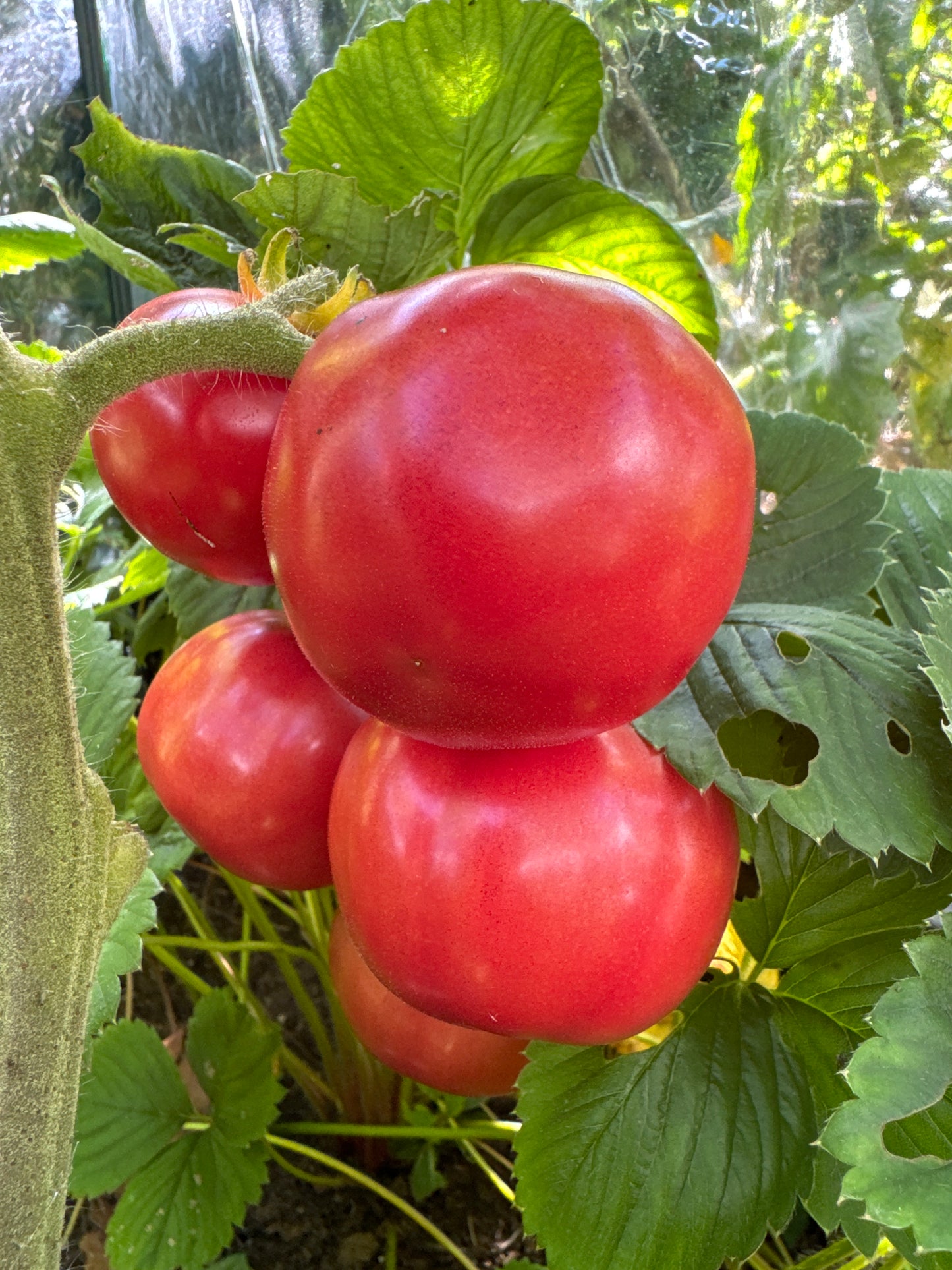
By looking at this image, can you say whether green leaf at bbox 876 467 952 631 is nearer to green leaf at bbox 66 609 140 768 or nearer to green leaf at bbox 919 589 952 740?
green leaf at bbox 919 589 952 740

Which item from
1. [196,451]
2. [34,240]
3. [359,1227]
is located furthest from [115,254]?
[359,1227]

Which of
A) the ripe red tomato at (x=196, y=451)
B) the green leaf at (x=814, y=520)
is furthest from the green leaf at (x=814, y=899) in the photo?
the ripe red tomato at (x=196, y=451)

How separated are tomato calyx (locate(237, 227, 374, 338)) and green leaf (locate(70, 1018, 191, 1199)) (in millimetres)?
439

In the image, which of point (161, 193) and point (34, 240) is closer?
point (161, 193)

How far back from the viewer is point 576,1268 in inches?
15.4

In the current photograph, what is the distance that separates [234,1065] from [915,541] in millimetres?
485

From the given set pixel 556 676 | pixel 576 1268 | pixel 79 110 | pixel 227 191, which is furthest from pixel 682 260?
pixel 79 110

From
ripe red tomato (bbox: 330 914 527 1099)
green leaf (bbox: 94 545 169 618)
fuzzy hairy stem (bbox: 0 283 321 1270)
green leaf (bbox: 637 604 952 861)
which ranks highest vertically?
fuzzy hairy stem (bbox: 0 283 321 1270)

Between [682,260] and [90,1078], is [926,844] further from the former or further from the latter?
[90,1078]

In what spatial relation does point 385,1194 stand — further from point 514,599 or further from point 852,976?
point 514,599

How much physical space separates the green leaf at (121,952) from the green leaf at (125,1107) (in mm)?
167

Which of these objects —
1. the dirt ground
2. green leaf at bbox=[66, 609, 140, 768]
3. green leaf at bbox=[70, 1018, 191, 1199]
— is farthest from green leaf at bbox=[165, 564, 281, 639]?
the dirt ground

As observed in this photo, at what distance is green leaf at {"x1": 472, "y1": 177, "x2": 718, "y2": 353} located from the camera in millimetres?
464

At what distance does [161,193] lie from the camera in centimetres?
47
